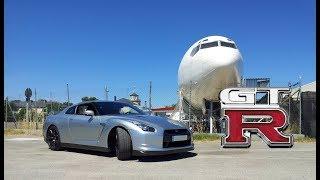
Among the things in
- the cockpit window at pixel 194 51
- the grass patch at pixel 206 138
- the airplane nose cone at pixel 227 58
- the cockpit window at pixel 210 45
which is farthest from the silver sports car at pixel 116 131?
the cockpit window at pixel 194 51

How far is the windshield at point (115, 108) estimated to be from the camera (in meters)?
9.70

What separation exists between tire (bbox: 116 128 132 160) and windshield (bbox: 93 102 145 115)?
43.1 inches

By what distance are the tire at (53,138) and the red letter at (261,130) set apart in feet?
12.9

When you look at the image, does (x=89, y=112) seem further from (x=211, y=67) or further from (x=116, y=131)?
(x=211, y=67)

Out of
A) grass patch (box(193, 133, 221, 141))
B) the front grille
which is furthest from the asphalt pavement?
grass patch (box(193, 133, 221, 141))

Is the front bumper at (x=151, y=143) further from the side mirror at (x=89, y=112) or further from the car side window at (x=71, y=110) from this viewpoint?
the car side window at (x=71, y=110)

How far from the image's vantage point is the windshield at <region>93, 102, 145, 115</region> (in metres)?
9.70

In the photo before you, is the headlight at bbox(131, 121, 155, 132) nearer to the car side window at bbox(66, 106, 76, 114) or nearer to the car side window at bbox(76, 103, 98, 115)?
the car side window at bbox(76, 103, 98, 115)

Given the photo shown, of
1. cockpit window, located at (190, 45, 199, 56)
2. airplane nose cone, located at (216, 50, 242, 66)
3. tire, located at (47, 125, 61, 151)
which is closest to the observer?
tire, located at (47, 125, 61, 151)

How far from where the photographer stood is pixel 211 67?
2000cm

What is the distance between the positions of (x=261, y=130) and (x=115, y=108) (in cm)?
367

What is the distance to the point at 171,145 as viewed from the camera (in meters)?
8.69

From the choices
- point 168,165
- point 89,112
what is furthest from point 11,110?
point 168,165

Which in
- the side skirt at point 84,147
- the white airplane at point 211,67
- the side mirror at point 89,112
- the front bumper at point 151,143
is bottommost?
the side skirt at point 84,147
